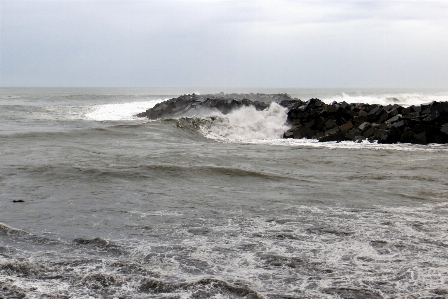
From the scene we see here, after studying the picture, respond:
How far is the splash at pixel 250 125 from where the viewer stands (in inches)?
769

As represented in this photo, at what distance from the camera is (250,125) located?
2086 cm

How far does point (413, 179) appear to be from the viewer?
30.0 ft

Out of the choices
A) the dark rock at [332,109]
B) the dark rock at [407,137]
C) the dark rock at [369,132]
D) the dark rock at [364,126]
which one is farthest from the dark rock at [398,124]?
the dark rock at [332,109]

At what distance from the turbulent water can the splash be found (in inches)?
285

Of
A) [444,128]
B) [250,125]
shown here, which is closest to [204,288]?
[444,128]

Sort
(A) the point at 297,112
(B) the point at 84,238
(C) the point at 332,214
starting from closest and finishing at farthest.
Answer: (B) the point at 84,238
(C) the point at 332,214
(A) the point at 297,112

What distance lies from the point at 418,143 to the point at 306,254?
12062 millimetres

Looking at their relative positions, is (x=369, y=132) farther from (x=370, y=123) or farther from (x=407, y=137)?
(x=407, y=137)

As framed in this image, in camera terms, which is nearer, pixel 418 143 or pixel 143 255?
pixel 143 255

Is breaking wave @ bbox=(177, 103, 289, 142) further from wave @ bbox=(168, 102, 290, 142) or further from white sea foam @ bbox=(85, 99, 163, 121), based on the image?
white sea foam @ bbox=(85, 99, 163, 121)

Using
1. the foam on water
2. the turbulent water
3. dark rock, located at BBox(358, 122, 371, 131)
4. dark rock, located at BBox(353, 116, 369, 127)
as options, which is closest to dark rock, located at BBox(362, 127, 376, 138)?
dark rock, located at BBox(358, 122, 371, 131)

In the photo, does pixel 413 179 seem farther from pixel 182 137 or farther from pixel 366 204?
pixel 182 137

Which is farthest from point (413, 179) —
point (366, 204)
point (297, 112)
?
point (297, 112)

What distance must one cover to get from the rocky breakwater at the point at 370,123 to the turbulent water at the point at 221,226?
3.75 metres
